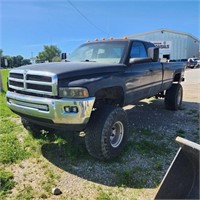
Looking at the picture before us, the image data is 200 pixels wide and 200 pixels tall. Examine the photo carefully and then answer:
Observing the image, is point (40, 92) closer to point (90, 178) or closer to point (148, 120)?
point (90, 178)

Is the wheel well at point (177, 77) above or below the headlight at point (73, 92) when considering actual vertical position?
below

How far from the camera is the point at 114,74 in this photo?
404cm

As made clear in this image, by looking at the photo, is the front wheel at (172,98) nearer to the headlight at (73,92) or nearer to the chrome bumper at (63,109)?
the chrome bumper at (63,109)

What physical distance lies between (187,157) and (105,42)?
330cm

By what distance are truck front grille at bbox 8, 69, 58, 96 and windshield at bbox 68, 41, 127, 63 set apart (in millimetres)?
1445

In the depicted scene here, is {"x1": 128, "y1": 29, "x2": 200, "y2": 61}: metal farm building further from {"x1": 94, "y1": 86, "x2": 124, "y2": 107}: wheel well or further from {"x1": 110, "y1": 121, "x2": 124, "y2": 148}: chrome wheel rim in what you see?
{"x1": 110, "y1": 121, "x2": 124, "y2": 148}: chrome wheel rim

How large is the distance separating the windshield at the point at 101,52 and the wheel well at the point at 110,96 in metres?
0.66

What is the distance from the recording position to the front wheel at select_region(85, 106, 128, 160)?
3.56 metres

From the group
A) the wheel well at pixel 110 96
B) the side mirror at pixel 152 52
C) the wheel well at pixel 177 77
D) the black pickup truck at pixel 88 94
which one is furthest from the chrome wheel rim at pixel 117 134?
the wheel well at pixel 177 77

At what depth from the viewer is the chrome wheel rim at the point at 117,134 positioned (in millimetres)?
3945

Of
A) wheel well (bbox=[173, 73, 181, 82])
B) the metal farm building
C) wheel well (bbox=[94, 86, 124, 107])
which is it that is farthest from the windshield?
the metal farm building

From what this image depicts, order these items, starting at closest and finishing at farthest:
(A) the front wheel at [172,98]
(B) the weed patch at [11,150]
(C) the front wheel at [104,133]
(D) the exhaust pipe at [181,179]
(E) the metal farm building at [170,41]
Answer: (D) the exhaust pipe at [181,179], (C) the front wheel at [104,133], (B) the weed patch at [11,150], (A) the front wheel at [172,98], (E) the metal farm building at [170,41]

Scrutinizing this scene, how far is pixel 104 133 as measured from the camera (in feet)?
11.7

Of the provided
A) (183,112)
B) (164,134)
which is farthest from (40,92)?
(183,112)
